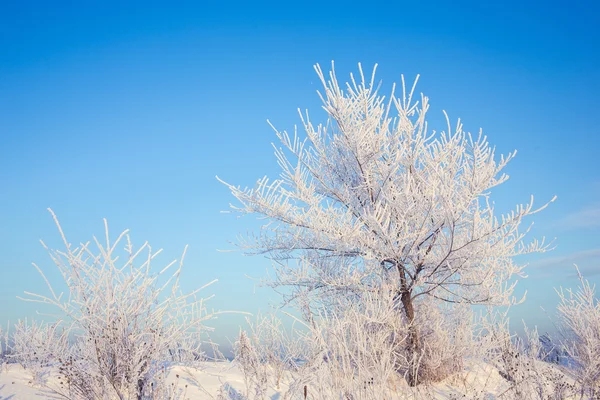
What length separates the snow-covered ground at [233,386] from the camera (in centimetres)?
620

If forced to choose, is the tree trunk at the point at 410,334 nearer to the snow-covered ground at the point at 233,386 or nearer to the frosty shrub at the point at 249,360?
the snow-covered ground at the point at 233,386

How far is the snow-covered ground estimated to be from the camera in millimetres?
6199

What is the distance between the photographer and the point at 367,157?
7.77 metres

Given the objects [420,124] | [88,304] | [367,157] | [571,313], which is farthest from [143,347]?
[571,313]

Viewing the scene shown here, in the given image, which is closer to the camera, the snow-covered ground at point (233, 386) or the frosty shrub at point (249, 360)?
the snow-covered ground at point (233, 386)

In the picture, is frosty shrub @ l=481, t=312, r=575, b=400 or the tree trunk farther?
the tree trunk

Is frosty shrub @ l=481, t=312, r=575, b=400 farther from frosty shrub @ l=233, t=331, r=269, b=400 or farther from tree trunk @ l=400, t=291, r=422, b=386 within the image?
frosty shrub @ l=233, t=331, r=269, b=400

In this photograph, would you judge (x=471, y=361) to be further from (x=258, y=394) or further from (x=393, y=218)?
(x=258, y=394)

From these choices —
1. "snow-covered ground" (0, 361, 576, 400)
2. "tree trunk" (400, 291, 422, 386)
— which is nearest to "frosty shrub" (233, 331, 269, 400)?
"snow-covered ground" (0, 361, 576, 400)

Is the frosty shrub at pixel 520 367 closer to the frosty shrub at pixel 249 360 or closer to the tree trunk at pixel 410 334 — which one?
the tree trunk at pixel 410 334

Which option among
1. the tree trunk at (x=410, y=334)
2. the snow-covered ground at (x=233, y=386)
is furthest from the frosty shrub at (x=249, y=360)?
the tree trunk at (x=410, y=334)

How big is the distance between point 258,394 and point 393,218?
10.6ft

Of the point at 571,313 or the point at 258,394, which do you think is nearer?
the point at 258,394

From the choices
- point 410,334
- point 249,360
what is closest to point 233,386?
point 249,360
